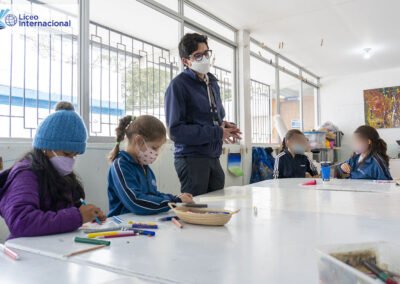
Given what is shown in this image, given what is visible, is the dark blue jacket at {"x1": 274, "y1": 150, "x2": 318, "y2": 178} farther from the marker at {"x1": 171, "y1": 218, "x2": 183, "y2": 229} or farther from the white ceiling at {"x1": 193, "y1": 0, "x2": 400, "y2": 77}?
the marker at {"x1": 171, "y1": 218, "x2": 183, "y2": 229}

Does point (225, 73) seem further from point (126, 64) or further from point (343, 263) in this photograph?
point (343, 263)

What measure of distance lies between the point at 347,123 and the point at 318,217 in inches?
230

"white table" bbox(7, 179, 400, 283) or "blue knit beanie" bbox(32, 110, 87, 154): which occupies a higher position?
"blue knit beanie" bbox(32, 110, 87, 154)

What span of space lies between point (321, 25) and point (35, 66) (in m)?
3.21

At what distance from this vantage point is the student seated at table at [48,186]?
0.80 metres

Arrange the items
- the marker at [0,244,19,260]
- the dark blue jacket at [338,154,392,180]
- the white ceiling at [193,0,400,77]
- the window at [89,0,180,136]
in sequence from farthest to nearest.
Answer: the white ceiling at [193,0,400,77] < the window at [89,0,180,136] < the dark blue jacket at [338,154,392,180] < the marker at [0,244,19,260]

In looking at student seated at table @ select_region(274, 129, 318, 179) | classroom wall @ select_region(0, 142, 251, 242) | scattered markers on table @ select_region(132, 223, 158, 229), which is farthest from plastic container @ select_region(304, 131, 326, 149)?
scattered markers on table @ select_region(132, 223, 158, 229)

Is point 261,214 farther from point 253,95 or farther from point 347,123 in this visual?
point 347,123

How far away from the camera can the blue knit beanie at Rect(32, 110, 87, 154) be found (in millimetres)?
1005

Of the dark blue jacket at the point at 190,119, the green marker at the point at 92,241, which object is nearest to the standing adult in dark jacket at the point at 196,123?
the dark blue jacket at the point at 190,119

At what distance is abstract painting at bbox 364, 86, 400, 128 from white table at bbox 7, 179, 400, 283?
5.26m

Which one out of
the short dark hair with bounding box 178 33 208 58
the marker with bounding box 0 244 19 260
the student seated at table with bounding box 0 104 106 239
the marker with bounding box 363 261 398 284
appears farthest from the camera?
the short dark hair with bounding box 178 33 208 58

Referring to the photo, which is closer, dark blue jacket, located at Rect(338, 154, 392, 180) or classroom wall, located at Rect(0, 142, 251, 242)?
classroom wall, located at Rect(0, 142, 251, 242)

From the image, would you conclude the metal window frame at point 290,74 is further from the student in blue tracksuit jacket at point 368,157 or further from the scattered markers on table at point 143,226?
the scattered markers on table at point 143,226
